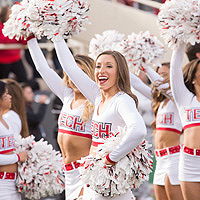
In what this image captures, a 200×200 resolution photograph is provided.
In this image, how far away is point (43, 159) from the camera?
498 centimetres

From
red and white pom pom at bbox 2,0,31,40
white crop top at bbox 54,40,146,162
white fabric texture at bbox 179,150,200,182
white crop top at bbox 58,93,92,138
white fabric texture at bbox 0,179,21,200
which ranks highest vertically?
red and white pom pom at bbox 2,0,31,40

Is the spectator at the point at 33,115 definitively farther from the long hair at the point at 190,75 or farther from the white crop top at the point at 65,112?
the long hair at the point at 190,75

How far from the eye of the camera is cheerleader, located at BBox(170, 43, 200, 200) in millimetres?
4562

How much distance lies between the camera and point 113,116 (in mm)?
3744

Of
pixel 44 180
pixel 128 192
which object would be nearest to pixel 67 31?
pixel 128 192

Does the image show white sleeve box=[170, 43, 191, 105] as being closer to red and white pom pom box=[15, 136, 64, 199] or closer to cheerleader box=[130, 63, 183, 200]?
cheerleader box=[130, 63, 183, 200]

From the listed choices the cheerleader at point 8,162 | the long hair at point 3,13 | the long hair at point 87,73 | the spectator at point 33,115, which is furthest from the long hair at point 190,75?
the long hair at point 3,13

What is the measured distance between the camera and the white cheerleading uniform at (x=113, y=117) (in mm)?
3525

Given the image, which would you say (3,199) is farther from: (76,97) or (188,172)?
(188,172)

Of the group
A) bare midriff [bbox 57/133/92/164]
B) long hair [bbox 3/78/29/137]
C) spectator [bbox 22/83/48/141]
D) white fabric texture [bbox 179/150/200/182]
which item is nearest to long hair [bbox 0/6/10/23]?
spectator [bbox 22/83/48/141]

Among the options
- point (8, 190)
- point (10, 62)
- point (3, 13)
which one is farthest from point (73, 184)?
point (10, 62)

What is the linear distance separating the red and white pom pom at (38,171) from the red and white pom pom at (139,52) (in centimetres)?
116

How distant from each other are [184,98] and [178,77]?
22 centimetres

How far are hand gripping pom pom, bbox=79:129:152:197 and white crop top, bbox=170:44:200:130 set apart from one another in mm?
1078
